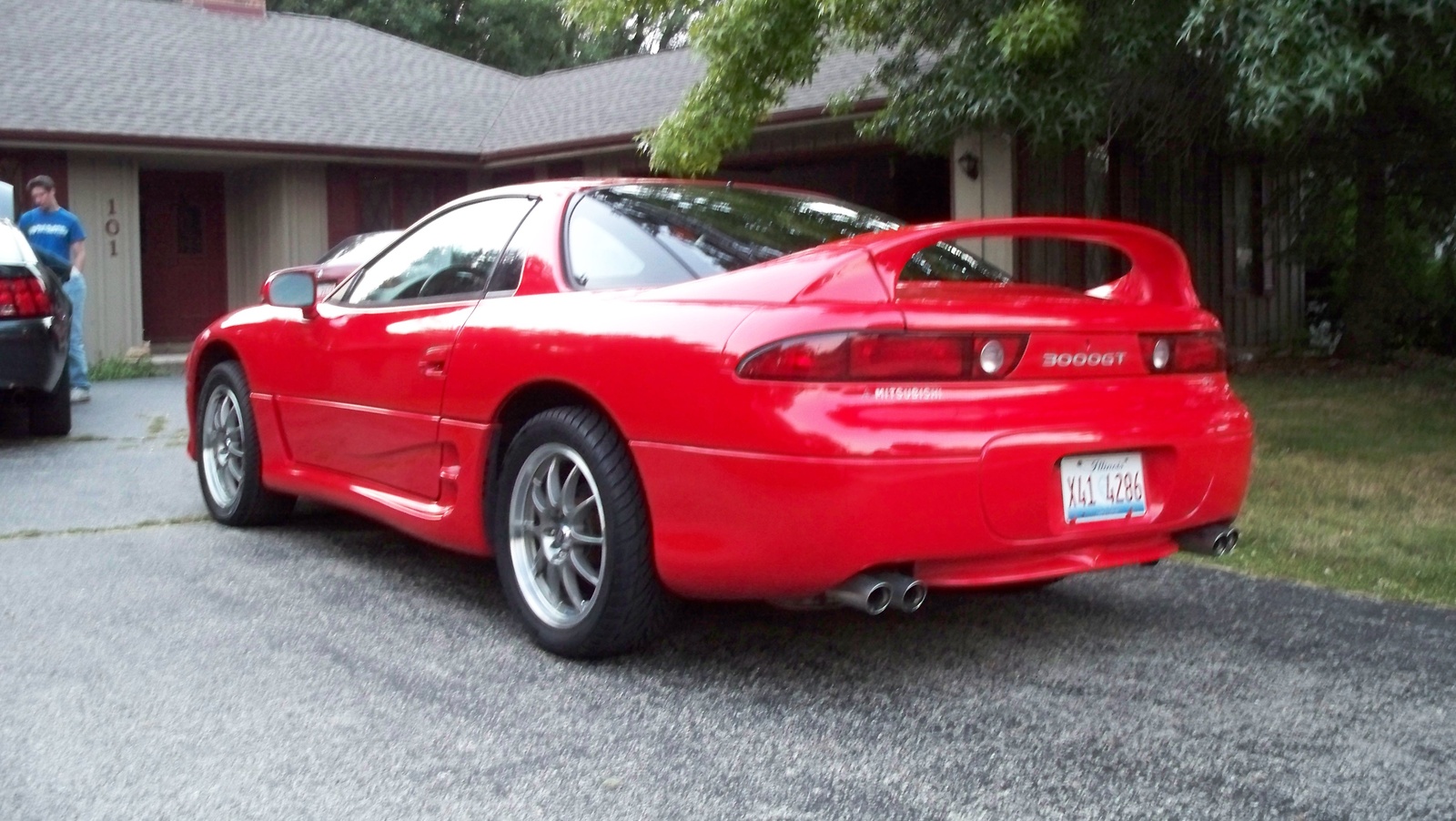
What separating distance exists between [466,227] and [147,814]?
8.05 feet

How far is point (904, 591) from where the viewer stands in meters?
3.46

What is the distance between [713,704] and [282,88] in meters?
16.5

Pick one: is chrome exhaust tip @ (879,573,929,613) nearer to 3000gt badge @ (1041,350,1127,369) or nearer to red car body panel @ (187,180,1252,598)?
red car body panel @ (187,180,1252,598)

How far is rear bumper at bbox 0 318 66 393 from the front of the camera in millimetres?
8070

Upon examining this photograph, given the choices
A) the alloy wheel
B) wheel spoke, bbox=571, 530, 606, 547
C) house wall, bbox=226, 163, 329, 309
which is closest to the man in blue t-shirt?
house wall, bbox=226, 163, 329, 309

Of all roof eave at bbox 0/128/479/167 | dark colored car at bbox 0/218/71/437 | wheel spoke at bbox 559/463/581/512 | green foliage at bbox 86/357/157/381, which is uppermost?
roof eave at bbox 0/128/479/167

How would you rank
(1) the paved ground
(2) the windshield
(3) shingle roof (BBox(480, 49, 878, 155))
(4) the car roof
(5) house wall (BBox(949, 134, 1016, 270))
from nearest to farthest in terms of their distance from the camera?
1. (1) the paved ground
2. (4) the car roof
3. (2) the windshield
4. (5) house wall (BBox(949, 134, 1016, 270))
5. (3) shingle roof (BBox(480, 49, 878, 155))

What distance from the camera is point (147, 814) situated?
2.97 meters

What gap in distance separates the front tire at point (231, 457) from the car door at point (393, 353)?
0.33 meters

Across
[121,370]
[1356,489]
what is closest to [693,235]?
[1356,489]

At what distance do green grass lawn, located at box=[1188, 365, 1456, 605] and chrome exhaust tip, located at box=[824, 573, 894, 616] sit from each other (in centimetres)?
224

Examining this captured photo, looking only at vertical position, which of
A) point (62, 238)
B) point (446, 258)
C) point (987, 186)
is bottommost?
point (446, 258)

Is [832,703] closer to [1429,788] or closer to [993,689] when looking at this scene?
[993,689]

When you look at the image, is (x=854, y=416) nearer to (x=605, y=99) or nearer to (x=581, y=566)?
(x=581, y=566)
